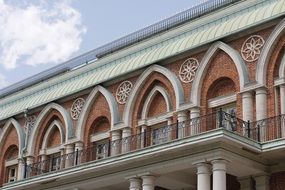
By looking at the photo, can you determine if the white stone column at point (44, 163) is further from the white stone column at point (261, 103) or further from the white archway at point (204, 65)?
the white stone column at point (261, 103)

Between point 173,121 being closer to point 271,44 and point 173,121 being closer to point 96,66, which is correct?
point 271,44

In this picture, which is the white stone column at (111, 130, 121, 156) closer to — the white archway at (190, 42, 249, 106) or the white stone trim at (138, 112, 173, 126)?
the white stone trim at (138, 112, 173, 126)

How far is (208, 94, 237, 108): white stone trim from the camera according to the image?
2519cm

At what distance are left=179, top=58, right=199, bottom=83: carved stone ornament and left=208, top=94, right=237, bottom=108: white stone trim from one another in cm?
137

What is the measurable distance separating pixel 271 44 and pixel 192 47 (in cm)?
360

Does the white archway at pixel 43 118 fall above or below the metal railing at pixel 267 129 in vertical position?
above

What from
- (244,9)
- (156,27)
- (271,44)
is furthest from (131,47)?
(271,44)

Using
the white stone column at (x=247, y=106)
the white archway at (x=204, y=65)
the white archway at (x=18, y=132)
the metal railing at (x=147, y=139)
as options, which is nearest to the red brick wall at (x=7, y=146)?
the white archway at (x=18, y=132)

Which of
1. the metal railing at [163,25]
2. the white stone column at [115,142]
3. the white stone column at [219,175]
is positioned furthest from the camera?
the metal railing at [163,25]

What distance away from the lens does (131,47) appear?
31531 mm

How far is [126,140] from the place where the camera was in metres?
27.8

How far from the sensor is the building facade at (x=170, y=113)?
22562 mm

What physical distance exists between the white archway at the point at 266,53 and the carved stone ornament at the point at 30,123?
13.7 meters

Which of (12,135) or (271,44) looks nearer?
(271,44)
